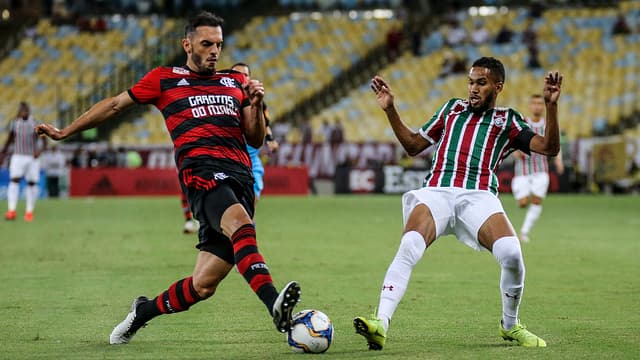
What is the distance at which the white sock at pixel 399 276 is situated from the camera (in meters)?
6.97

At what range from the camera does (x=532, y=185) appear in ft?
58.4

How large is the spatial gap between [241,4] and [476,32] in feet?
32.8

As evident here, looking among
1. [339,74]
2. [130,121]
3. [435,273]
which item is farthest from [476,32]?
[435,273]

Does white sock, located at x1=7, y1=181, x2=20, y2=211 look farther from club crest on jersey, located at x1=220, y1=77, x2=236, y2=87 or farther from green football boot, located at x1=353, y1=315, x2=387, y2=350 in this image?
green football boot, located at x1=353, y1=315, x2=387, y2=350

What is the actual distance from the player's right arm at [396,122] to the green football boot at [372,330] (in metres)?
1.44

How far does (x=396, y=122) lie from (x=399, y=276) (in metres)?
1.18

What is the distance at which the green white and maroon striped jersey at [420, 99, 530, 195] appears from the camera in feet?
24.8

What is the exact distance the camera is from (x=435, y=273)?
12.3m

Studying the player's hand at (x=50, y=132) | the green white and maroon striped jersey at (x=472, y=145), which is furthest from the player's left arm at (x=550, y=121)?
the player's hand at (x=50, y=132)

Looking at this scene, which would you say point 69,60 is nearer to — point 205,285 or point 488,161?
point 488,161

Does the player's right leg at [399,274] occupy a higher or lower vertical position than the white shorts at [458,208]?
lower

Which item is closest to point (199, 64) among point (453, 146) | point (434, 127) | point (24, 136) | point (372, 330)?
point (434, 127)

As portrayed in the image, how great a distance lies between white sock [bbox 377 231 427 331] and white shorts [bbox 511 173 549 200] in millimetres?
10770

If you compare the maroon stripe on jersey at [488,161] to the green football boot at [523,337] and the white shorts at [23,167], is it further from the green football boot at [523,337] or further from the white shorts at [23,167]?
the white shorts at [23,167]
